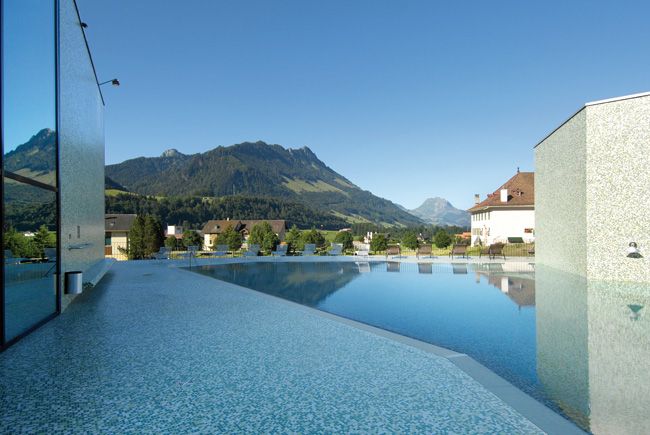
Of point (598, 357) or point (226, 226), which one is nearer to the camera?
point (598, 357)

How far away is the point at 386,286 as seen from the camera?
34.2ft

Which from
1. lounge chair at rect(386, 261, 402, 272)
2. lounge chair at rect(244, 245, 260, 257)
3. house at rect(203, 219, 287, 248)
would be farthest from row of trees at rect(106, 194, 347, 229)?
lounge chair at rect(386, 261, 402, 272)

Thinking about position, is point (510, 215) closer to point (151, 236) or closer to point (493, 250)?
point (493, 250)

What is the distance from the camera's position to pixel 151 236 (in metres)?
30.2

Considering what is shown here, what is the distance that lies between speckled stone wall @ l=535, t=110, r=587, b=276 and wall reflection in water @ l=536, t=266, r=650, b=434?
3.71 metres

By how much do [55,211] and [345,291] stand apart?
6161 millimetres

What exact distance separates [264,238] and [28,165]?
29199mm

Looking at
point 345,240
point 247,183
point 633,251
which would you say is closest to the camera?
point 633,251

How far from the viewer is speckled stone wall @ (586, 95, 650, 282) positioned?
10.3m

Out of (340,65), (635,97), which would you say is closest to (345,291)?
(635,97)

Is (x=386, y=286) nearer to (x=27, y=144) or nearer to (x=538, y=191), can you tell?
(x=27, y=144)

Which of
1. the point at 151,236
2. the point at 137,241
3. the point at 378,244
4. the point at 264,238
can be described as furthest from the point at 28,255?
the point at 264,238

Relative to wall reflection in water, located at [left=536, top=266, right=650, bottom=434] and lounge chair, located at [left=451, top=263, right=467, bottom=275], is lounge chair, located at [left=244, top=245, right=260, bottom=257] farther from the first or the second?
wall reflection in water, located at [left=536, top=266, right=650, bottom=434]

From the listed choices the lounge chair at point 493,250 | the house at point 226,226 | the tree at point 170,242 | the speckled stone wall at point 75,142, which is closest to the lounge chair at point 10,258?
the speckled stone wall at point 75,142
